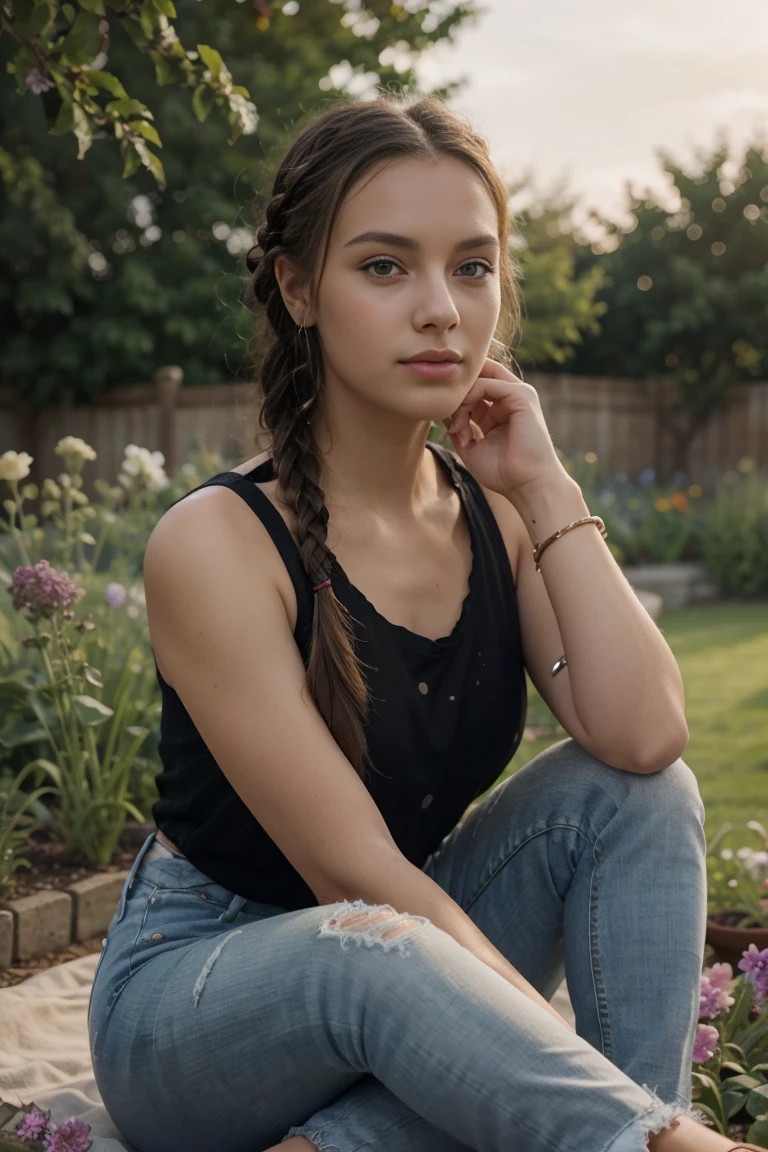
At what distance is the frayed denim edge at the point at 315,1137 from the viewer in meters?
1.49

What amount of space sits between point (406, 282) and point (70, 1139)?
131cm

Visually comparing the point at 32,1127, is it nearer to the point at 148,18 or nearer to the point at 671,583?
the point at 148,18

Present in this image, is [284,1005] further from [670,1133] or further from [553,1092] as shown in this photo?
[670,1133]

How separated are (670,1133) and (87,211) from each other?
1372 centimetres

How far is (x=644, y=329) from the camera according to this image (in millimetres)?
16172

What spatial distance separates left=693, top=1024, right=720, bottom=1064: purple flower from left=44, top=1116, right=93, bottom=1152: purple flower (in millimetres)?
931

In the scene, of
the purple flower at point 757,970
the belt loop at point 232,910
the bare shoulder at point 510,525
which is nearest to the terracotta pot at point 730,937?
the purple flower at point 757,970

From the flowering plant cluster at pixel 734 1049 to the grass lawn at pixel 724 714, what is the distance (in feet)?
4.38

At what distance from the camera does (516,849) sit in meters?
1.93

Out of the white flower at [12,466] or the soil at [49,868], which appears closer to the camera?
the soil at [49,868]

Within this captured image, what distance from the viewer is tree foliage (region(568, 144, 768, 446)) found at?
15094 mm

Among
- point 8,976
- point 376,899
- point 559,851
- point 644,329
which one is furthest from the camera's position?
point 644,329

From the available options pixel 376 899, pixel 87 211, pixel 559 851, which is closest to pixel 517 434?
pixel 559 851

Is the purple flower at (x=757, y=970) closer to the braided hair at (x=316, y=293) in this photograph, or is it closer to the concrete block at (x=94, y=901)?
the braided hair at (x=316, y=293)
